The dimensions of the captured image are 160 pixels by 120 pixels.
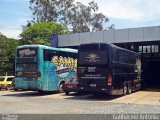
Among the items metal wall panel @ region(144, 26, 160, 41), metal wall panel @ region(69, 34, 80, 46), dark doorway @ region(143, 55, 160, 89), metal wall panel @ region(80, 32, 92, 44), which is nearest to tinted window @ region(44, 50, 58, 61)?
Result: metal wall panel @ region(80, 32, 92, 44)

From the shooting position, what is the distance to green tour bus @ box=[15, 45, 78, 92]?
82.7ft

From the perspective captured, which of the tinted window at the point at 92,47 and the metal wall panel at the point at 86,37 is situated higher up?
the metal wall panel at the point at 86,37

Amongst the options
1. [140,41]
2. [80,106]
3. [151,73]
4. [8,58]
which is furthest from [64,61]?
[8,58]

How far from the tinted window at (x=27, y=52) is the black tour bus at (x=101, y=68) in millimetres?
3595

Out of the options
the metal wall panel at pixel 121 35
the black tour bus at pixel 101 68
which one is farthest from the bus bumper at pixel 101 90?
the metal wall panel at pixel 121 35

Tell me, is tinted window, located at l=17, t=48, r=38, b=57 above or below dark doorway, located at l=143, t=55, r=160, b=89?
above

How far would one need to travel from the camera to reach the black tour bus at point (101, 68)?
2208 centimetres

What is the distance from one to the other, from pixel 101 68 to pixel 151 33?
9.13 meters

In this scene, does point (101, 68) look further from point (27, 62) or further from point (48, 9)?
point (48, 9)

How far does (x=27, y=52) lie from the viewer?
83.6 ft

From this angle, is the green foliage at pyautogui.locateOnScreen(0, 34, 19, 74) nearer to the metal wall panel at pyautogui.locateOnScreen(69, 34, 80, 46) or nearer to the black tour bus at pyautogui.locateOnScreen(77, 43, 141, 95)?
the metal wall panel at pyautogui.locateOnScreen(69, 34, 80, 46)

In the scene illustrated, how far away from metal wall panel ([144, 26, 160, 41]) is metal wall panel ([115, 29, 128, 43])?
1820 millimetres

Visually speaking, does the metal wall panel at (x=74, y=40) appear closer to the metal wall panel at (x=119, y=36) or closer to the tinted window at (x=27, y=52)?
the metal wall panel at (x=119, y=36)

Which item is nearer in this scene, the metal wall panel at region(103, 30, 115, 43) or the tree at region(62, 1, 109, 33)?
the metal wall panel at region(103, 30, 115, 43)
